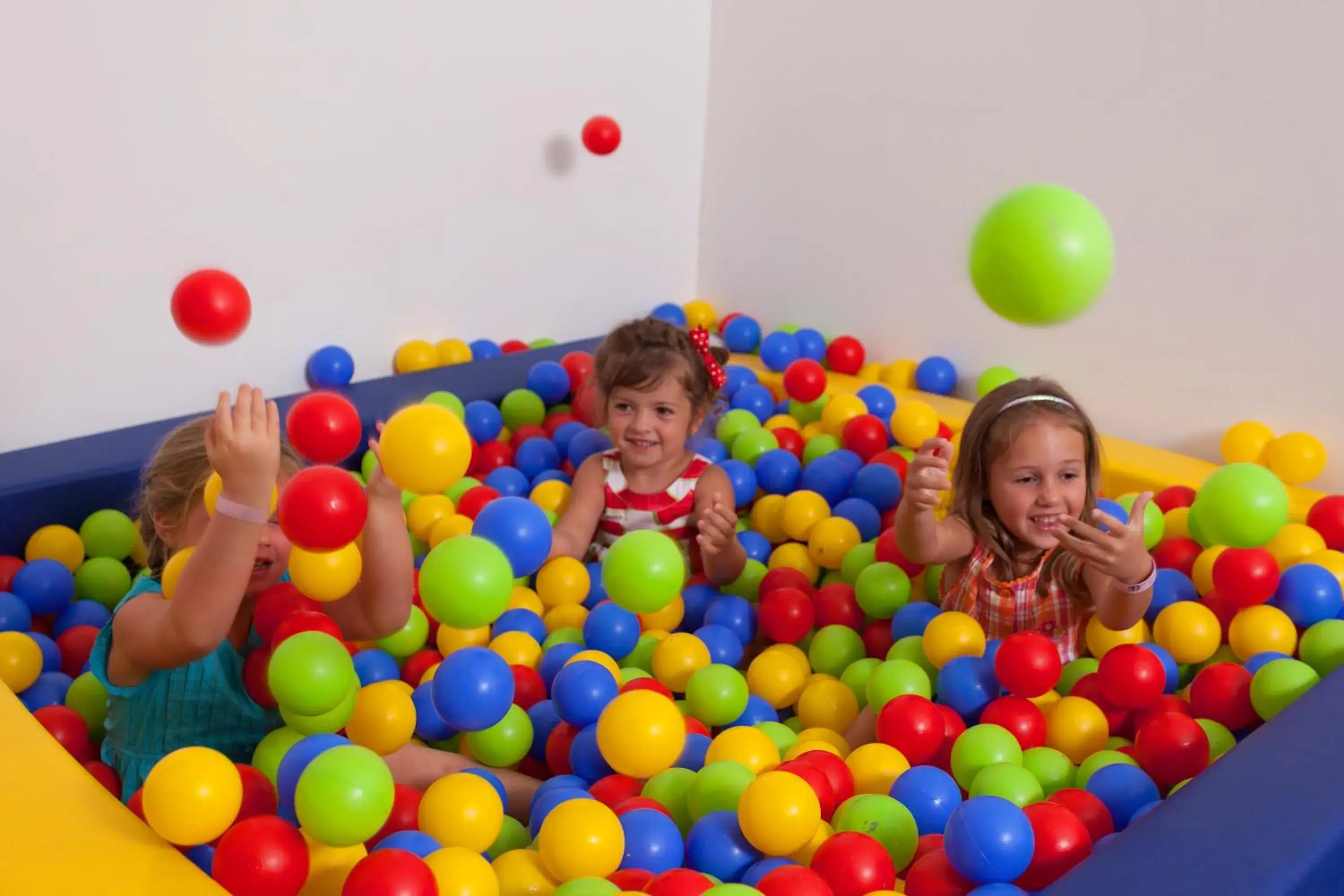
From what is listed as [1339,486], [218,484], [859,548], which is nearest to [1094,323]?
[1339,486]

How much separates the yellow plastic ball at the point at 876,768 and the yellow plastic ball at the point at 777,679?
10.8 inches

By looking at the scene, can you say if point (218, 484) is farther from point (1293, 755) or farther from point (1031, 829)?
point (1293, 755)

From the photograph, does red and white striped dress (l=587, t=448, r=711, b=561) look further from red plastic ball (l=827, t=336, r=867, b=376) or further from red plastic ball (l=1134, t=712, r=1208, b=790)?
Result: red plastic ball (l=1134, t=712, r=1208, b=790)

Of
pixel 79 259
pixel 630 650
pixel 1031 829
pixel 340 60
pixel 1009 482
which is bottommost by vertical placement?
pixel 630 650

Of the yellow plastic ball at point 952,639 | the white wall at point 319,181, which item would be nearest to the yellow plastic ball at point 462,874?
the yellow plastic ball at point 952,639

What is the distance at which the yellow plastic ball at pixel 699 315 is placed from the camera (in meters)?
3.04

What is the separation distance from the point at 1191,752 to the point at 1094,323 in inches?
43.6

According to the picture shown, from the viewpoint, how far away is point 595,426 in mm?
2371

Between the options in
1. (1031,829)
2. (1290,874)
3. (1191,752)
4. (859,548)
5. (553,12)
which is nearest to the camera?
(1290,874)

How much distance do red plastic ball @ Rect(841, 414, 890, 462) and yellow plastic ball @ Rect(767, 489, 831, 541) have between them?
238mm

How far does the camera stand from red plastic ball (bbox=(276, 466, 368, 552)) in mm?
1056

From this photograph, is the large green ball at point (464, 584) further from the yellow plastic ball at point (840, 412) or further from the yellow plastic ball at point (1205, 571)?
the yellow plastic ball at point (840, 412)

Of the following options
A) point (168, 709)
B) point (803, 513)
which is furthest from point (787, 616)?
point (168, 709)

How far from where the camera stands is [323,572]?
124cm
